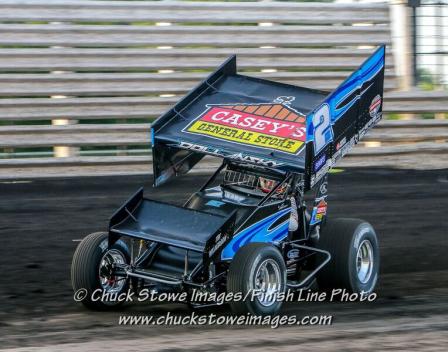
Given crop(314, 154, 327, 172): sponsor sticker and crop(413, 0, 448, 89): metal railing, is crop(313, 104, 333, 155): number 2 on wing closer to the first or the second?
crop(314, 154, 327, 172): sponsor sticker

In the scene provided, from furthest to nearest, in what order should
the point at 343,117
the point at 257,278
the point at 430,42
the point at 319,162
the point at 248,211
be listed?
the point at 430,42, the point at 343,117, the point at 319,162, the point at 248,211, the point at 257,278

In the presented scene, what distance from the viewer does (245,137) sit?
8.24 meters

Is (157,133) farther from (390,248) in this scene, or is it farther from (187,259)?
(390,248)

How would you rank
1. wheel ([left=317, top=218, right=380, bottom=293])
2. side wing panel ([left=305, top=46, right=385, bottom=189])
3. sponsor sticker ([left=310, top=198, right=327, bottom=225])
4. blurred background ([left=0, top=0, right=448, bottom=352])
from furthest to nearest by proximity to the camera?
blurred background ([left=0, top=0, right=448, bottom=352]) → sponsor sticker ([left=310, top=198, right=327, bottom=225]) → wheel ([left=317, top=218, right=380, bottom=293]) → side wing panel ([left=305, top=46, right=385, bottom=189])

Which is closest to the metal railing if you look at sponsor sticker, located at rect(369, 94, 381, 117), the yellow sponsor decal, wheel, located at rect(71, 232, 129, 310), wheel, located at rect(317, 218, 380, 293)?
sponsor sticker, located at rect(369, 94, 381, 117)

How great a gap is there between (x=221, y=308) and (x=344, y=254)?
1.20 metres

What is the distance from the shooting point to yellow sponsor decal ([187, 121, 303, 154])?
811 cm

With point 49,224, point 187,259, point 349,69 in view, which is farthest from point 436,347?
point 349,69

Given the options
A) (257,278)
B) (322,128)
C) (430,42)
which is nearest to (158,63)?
(430,42)

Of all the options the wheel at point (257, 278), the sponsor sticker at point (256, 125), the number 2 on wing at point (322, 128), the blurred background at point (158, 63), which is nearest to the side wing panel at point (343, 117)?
the number 2 on wing at point (322, 128)

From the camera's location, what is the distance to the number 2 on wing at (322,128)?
311 inches

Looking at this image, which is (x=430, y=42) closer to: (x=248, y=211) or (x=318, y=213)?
(x=318, y=213)

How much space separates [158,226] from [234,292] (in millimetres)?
899

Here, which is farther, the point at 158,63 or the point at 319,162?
the point at 158,63
